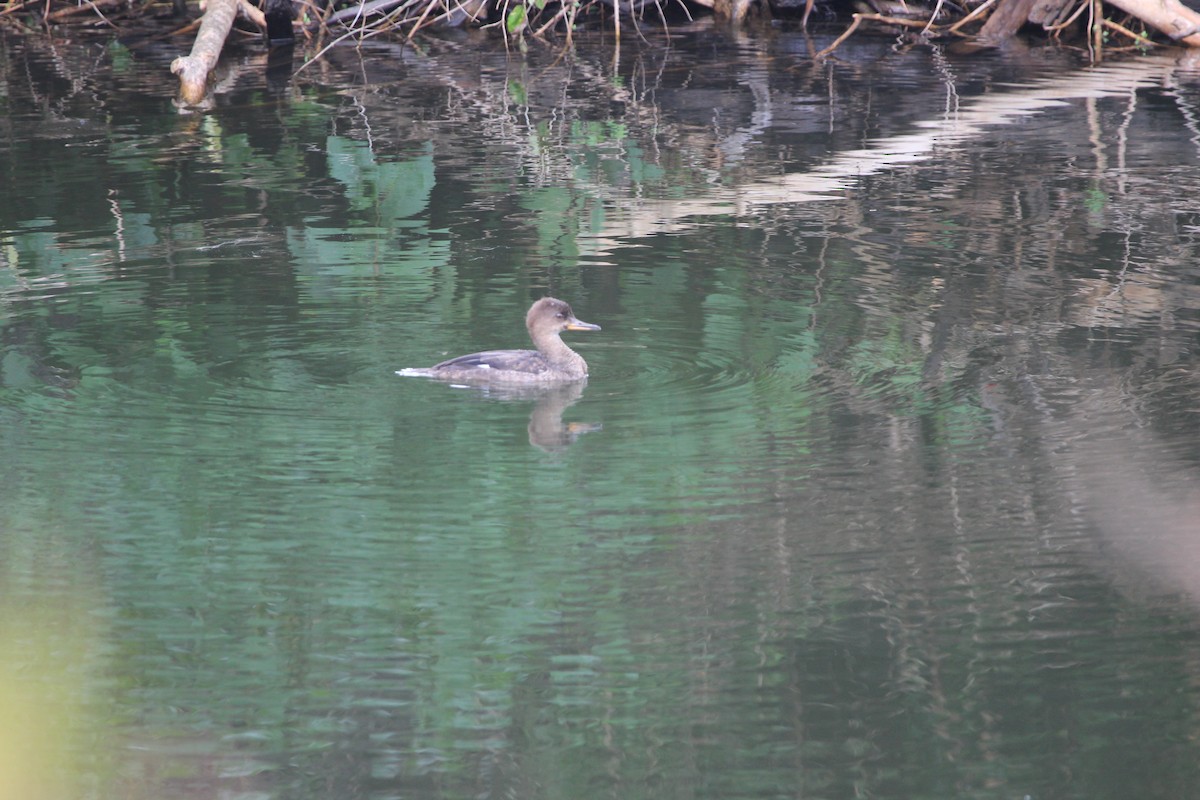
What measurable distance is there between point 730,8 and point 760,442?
1718 cm

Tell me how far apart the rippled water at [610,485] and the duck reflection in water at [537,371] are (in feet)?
0.16

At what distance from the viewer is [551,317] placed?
888 cm

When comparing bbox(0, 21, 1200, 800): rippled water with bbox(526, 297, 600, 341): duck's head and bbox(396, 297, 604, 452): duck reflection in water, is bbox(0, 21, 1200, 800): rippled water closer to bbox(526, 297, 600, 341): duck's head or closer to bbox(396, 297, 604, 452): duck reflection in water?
bbox(396, 297, 604, 452): duck reflection in water

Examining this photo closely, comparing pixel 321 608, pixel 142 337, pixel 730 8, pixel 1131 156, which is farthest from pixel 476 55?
pixel 321 608

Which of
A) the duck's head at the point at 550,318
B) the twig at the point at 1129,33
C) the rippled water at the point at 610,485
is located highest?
the twig at the point at 1129,33

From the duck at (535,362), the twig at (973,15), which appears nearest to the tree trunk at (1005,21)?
the twig at (973,15)

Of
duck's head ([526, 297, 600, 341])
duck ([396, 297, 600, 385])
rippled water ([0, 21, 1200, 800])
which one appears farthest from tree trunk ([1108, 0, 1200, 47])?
duck's head ([526, 297, 600, 341])

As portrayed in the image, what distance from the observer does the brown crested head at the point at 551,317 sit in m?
8.88

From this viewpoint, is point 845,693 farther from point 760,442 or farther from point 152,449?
point 152,449

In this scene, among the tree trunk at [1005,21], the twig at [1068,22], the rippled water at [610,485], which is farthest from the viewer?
the tree trunk at [1005,21]

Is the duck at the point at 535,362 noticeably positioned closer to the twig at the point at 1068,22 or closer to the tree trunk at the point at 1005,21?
the twig at the point at 1068,22

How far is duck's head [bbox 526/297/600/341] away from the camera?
8867mm

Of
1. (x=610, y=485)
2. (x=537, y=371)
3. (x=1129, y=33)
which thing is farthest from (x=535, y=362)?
(x=1129, y=33)

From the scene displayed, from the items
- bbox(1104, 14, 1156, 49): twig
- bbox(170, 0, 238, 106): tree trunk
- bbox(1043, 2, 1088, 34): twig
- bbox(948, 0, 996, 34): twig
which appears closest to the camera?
bbox(170, 0, 238, 106): tree trunk
